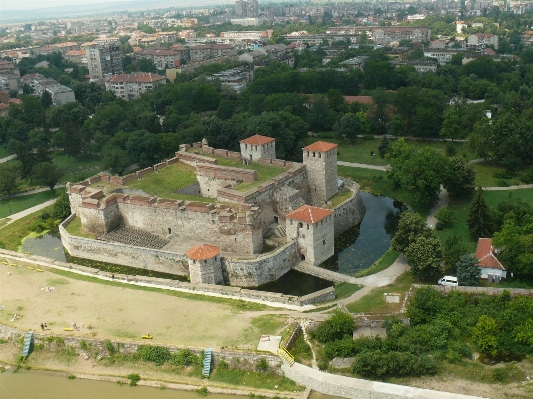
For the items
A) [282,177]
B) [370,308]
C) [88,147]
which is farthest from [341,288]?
[88,147]

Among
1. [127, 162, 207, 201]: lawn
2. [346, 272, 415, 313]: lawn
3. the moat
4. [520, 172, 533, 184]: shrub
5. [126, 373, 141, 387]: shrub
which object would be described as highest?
[127, 162, 207, 201]: lawn

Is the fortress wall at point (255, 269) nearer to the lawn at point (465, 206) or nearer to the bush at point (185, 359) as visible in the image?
the bush at point (185, 359)

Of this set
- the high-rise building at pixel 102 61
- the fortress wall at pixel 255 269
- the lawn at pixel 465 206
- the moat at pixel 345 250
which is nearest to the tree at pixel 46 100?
the high-rise building at pixel 102 61

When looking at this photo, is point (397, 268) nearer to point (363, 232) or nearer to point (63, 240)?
point (363, 232)

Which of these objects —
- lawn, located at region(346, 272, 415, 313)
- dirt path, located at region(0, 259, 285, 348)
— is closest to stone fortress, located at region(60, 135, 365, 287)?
dirt path, located at region(0, 259, 285, 348)

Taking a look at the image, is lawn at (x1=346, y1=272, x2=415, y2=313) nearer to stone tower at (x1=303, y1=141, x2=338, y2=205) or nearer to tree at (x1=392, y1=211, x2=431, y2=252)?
tree at (x1=392, y1=211, x2=431, y2=252)

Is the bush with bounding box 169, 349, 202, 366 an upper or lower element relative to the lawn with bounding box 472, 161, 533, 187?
lower
